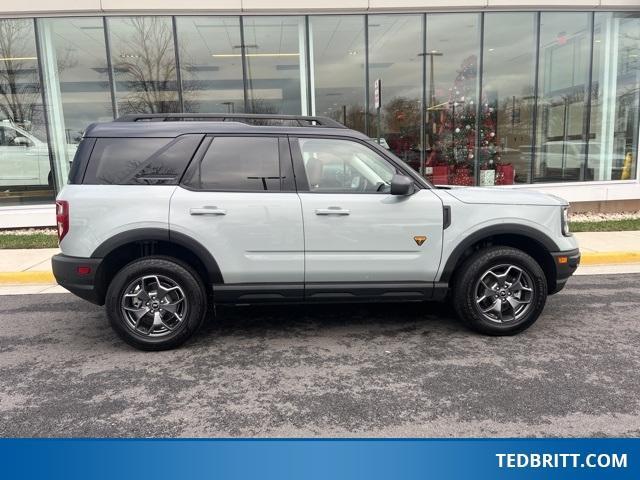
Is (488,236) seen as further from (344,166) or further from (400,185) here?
(344,166)

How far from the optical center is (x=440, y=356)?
4.07 m

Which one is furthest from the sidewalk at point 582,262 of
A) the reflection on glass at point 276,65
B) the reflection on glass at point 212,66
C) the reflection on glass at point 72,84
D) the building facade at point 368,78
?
the reflection on glass at point 276,65

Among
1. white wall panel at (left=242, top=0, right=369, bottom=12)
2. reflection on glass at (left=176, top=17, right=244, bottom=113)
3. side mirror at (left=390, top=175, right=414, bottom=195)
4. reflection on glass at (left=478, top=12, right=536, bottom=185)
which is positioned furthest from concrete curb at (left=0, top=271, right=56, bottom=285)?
reflection on glass at (left=478, top=12, right=536, bottom=185)

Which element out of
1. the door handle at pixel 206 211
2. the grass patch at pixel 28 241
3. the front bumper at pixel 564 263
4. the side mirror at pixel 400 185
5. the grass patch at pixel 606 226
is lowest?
the grass patch at pixel 606 226

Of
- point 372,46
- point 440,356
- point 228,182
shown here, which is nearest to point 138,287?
point 228,182

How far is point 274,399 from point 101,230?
1986 mm

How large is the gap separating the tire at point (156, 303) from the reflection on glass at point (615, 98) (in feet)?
37.5

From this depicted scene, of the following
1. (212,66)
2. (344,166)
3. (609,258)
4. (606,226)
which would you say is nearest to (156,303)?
(344,166)

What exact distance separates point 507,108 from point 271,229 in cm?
988

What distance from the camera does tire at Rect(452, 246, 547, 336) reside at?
4.34m

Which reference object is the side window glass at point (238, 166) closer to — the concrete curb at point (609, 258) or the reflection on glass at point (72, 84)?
the concrete curb at point (609, 258)

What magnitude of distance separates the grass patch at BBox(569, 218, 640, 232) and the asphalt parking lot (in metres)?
4.70

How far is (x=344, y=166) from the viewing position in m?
4.34

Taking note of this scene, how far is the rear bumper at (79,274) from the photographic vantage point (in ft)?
13.4
